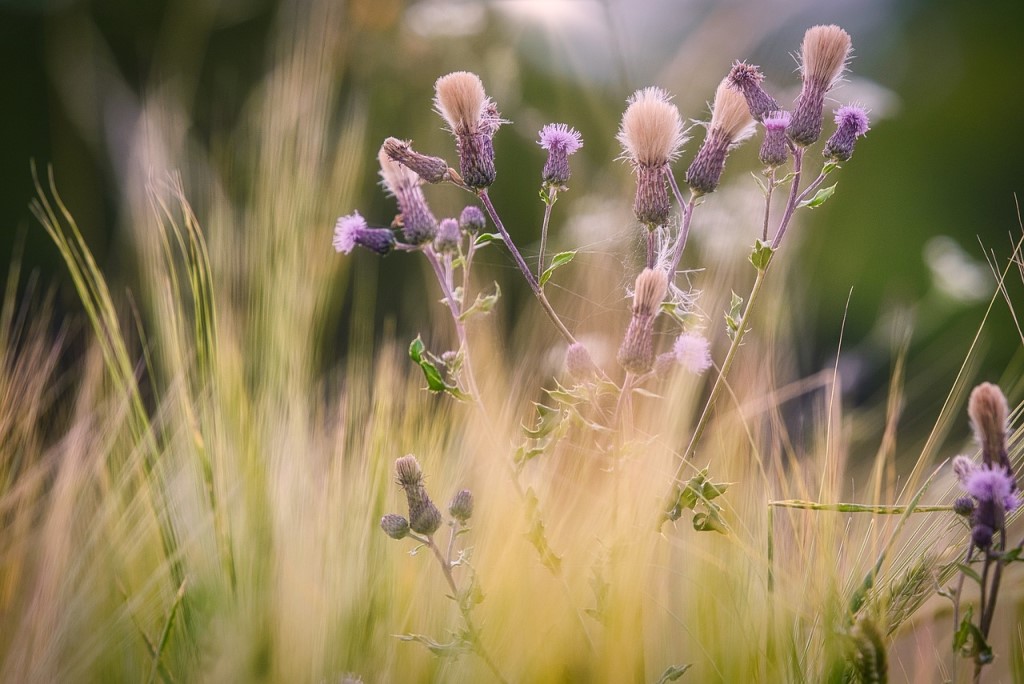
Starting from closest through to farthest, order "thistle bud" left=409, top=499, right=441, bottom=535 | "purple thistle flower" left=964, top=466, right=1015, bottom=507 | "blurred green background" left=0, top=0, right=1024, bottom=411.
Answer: "purple thistle flower" left=964, top=466, right=1015, bottom=507 → "thistle bud" left=409, top=499, right=441, bottom=535 → "blurred green background" left=0, top=0, right=1024, bottom=411

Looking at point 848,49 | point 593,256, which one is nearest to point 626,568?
point 593,256

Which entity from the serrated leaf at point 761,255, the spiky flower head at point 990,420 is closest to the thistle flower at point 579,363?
the serrated leaf at point 761,255

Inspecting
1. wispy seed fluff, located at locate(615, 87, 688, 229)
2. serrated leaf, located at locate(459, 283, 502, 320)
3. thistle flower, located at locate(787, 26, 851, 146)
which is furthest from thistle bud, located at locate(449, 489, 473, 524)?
thistle flower, located at locate(787, 26, 851, 146)

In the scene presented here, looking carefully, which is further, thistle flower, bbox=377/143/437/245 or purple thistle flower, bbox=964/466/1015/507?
thistle flower, bbox=377/143/437/245

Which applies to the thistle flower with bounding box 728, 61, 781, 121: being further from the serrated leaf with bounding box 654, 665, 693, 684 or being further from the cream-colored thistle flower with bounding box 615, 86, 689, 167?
the serrated leaf with bounding box 654, 665, 693, 684

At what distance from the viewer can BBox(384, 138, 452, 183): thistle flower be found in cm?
59

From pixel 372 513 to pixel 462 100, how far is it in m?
0.32

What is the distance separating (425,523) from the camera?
577 mm

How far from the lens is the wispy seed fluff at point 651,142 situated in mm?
555

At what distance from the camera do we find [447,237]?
59 cm

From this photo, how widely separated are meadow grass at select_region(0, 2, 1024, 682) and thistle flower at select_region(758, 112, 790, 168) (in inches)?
5.5

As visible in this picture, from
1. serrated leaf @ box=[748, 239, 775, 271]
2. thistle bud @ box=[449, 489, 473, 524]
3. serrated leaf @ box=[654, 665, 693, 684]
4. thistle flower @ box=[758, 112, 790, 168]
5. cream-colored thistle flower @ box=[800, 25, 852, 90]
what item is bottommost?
serrated leaf @ box=[654, 665, 693, 684]

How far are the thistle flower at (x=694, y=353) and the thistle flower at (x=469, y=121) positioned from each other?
0.17 metres

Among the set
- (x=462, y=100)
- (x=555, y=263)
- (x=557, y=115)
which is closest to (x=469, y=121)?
(x=462, y=100)
